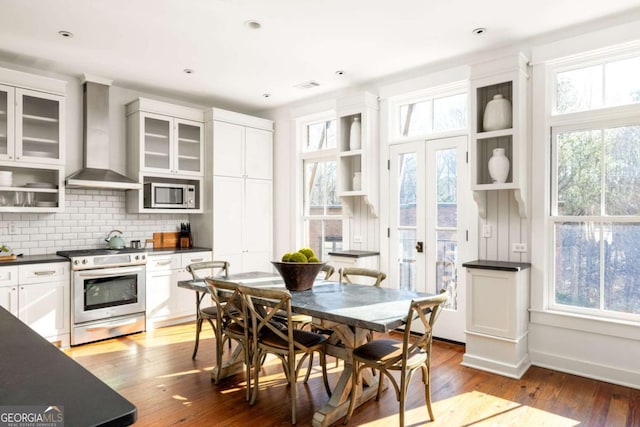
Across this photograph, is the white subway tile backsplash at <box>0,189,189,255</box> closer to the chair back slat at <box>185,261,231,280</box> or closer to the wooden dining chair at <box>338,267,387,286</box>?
the chair back slat at <box>185,261,231,280</box>

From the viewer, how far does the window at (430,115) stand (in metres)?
4.29

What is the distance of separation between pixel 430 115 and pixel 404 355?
294cm

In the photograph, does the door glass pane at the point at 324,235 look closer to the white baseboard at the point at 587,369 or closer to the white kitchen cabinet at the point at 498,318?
the white kitchen cabinet at the point at 498,318

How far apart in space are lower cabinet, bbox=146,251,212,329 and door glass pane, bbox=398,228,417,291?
2.47 m

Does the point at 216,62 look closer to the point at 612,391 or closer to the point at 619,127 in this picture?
the point at 619,127

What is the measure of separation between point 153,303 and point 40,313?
1122mm

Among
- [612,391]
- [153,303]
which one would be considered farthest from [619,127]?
[153,303]

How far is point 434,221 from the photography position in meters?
4.38

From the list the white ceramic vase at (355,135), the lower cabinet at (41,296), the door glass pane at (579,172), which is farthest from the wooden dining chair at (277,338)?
the white ceramic vase at (355,135)

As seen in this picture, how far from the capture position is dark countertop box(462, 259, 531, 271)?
3.42 metres

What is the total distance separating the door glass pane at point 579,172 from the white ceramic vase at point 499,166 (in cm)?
45

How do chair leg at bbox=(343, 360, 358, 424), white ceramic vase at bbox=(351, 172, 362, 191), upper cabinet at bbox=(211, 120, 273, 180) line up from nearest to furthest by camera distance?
1. chair leg at bbox=(343, 360, 358, 424)
2. white ceramic vase at bbox=(351, 172, 362, 191)
3. upper cabinet at bbox=(211, 120, 273, 180)

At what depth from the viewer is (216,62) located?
4258 millimetres

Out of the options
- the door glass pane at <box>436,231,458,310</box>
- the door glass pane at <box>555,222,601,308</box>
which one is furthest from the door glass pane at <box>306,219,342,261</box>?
the door glass pane at <box>555,222,601,308</box>
